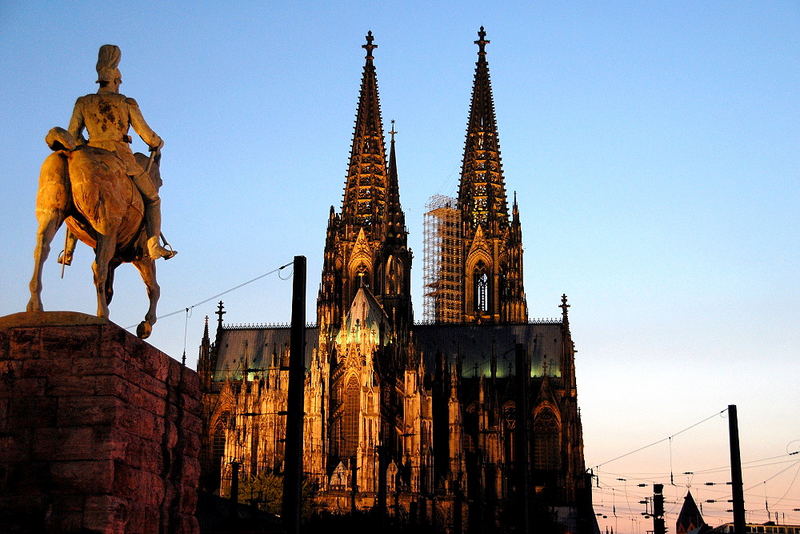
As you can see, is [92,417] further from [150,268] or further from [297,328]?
[297,328]

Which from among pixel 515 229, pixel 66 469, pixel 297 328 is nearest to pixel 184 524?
pixel 66 469

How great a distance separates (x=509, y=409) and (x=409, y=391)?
57.4 feet

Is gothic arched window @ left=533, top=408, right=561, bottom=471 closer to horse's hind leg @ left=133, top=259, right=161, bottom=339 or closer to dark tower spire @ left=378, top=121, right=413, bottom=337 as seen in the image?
dark tower spire @ left=378, top=121, right=413, bottom=337

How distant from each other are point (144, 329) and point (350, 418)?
57411mm

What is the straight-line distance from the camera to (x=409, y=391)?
70.9 metres

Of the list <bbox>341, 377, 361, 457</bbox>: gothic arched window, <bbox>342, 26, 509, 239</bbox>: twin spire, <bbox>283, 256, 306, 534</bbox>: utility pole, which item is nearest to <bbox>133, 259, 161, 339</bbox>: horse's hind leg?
<bbox>283, 256, 306, 534</bbox>: utility pole

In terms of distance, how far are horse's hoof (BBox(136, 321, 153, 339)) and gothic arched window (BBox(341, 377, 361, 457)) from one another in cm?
5684

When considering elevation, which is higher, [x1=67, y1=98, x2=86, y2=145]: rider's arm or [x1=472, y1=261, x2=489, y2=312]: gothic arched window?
[x1=472, y1=261, x2=489, y2=312]: gothic arched window

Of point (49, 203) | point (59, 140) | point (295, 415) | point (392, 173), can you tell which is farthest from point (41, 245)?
point (392, 173)

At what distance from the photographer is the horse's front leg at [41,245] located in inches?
518

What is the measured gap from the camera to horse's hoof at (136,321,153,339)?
14.1 meters

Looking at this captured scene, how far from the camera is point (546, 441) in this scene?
8562cm

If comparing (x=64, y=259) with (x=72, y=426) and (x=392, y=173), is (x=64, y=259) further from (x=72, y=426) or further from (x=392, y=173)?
(x=392, y=173)

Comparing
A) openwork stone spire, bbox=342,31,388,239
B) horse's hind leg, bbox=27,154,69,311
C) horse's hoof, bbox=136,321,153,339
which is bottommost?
horse's hoof, bbox=136,321,153,339
